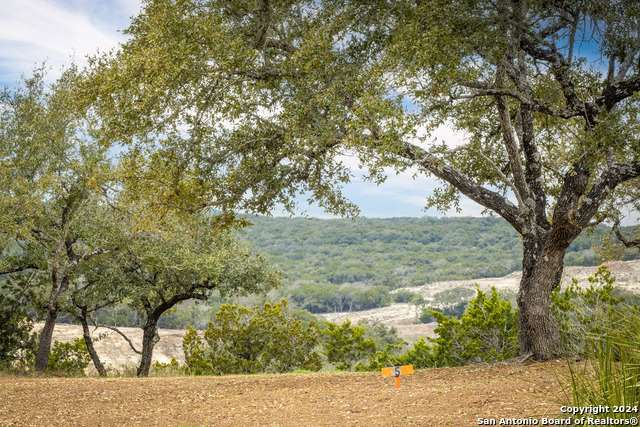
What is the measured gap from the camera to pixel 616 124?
24.2 ft

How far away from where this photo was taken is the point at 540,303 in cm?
786

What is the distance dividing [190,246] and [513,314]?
30.9 ft

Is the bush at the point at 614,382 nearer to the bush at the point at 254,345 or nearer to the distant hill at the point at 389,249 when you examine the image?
the bush at the point at 254,345

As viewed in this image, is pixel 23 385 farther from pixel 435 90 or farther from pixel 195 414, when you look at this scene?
pixel 435 90

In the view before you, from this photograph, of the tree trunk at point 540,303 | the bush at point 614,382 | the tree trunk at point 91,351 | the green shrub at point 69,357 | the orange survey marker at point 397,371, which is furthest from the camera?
the green shrub at point 69,357

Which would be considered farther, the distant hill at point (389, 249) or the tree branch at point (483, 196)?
the distant hill at point (389, 249)

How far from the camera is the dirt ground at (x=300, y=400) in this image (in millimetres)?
5016

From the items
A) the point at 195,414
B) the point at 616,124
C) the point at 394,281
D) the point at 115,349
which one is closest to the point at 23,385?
the point at 195,414

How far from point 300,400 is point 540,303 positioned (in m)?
4.30

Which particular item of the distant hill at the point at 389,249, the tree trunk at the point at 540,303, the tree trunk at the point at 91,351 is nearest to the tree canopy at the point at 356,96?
the tree trunk at the point at 540,303

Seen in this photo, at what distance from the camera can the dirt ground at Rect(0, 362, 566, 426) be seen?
5.02 meters

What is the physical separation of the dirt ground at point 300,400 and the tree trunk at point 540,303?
0.57 m

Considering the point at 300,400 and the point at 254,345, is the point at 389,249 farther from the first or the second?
the point at 300,400

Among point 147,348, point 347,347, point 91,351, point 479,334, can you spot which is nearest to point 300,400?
point 479,334
